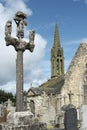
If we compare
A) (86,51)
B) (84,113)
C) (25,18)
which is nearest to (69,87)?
(86,51)

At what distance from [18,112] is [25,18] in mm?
3285

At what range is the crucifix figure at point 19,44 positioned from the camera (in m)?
11.2

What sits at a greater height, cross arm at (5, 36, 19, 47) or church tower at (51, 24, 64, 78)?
church tower at (51, 24, 64, 78)

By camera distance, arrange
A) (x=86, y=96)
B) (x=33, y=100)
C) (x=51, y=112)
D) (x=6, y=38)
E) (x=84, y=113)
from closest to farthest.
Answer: (x=6, y=38) → (x=84, y=113) → (x=51, y=112) → (x=86, y=96) → (x=33, y=100)

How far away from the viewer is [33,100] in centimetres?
4456

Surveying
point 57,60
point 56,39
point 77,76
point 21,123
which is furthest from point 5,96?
point 21,123

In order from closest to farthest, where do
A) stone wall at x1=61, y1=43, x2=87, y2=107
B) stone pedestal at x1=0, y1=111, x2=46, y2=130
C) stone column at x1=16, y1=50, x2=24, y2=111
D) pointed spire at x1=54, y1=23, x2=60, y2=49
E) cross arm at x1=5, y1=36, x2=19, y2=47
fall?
stone pedestal at x1=0, y1=111, x2=46, y2=130 → cross arm at x1=5, y1=36, x2=19, y2=47 → stone column at x1=16, y1=50, x2=24, y2=111 → stone wall at x1=61, y1=43, x2=87, y2=107 → pointed spire at x1=54, y1=23, x2=60, y2=49

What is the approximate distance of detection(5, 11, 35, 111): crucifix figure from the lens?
11.2m

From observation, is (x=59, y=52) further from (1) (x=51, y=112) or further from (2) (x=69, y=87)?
(1) (x=51, y=112)

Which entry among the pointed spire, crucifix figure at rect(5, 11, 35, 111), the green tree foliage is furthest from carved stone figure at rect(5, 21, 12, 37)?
the green tree foliage

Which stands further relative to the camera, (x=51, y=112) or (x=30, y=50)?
(x=51, y=112)

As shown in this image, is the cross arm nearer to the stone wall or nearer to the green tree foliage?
the stone wall

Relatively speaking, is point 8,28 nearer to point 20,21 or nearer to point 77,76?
point 20,21

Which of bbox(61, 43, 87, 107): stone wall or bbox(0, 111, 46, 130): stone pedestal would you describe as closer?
bbox(0, 111, 46, 130): stone pedestal
